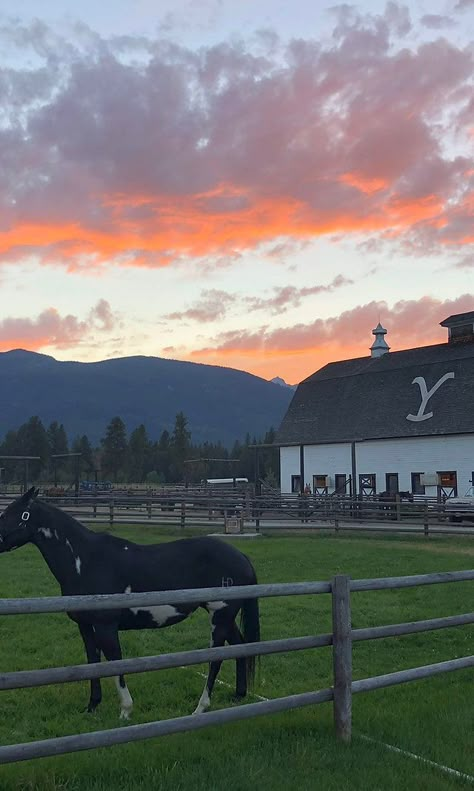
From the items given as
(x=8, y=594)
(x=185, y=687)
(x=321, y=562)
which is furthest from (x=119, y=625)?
(x=321, y=562)

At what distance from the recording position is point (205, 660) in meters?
5.53

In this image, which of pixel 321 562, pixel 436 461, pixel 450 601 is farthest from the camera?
pixel 436 461

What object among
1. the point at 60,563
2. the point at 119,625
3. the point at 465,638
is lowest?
the point at 465,638

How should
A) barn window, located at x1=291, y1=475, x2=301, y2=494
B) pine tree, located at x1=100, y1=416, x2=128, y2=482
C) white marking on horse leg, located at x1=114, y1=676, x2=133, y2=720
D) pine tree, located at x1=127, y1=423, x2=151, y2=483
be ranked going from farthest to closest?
pine tree, located at x1=127, y1=423, x2=151, y2=483 → pine tree, located at x1=100, y1=416, x2=128, y2=482 → barn window, located at x1=291, y1=475, x2=301, y2=494 → white marking on horse leg, located at x1=114, y1=676, x2=133, y2=720

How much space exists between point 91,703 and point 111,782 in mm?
2419

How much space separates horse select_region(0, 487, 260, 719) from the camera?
288 inches

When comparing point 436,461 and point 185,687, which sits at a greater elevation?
point 436,461

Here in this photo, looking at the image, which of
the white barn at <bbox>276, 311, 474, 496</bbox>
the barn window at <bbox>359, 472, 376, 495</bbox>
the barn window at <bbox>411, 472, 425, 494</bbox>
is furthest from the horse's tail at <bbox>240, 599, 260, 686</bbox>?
the barn window at <bbox>359, 472, 376, 495</bbox>

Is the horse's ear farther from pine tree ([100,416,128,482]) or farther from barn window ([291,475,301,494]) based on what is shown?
pine tree ([100,416,128,482])

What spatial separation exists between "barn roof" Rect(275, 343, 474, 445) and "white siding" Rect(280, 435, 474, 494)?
26.4 inches

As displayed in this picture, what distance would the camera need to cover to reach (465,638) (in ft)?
36.0

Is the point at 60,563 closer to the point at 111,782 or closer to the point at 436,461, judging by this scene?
the point at 111,782

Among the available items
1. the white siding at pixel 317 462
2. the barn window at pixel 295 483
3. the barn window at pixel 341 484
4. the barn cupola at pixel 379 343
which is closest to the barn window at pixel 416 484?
the barn window at pixel 341 484

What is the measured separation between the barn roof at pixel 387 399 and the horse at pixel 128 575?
33.6 m
